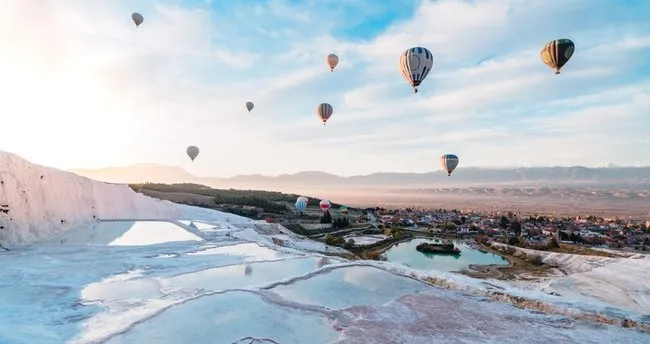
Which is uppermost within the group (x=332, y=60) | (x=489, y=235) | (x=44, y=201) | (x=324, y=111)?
(x=332, y=60)

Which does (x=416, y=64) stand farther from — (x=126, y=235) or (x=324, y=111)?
(x=126, y=235)

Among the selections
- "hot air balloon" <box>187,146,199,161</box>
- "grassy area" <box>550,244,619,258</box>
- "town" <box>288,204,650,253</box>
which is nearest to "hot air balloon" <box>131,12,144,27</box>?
"hot air balloon" <box>187,146,199,161</box>

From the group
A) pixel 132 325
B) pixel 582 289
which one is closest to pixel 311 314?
pixel 132 325

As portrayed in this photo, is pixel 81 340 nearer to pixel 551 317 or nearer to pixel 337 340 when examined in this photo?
pixel 337 340

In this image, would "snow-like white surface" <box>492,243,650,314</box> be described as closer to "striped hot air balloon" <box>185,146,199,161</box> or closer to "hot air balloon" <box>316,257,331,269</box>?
"hot air balloon" <box>316,257,331,269</box>

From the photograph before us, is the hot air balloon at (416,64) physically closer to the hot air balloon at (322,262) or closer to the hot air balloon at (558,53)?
the hot air balloon at (558,53)

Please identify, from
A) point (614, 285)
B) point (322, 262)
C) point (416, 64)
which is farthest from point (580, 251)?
point (322, 262)
